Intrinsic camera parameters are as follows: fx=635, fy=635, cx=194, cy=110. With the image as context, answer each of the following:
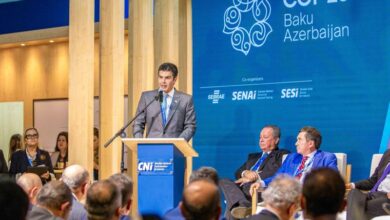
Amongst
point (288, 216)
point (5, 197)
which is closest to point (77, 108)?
point (288, 216)

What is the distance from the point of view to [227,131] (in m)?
8.28

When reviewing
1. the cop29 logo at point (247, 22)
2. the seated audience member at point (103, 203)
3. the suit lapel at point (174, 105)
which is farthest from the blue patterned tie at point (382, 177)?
the seated audience member at point (103, 203)

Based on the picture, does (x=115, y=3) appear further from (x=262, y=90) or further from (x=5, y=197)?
(x=5, y=197)

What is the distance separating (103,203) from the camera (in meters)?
3.07

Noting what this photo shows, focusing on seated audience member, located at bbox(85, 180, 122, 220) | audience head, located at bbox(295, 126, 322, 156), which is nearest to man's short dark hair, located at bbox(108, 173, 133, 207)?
seated audience member, located at bbox(85, 180, 122, 220)

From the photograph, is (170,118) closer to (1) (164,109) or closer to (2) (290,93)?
(1) (164,109)

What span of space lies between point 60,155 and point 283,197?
6501 mm

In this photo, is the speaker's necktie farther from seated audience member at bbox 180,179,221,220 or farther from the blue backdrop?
seated audience member at bbox 180,179,221,220

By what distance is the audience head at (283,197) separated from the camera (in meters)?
3.39

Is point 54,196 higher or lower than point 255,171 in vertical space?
higher

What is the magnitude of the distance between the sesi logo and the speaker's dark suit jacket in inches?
68.8

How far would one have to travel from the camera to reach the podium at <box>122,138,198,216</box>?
5590mm

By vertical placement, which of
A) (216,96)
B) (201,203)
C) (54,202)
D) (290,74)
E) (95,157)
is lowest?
(95,157)

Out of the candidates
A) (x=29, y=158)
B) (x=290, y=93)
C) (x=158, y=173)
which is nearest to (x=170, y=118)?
(x=158, y=173)
